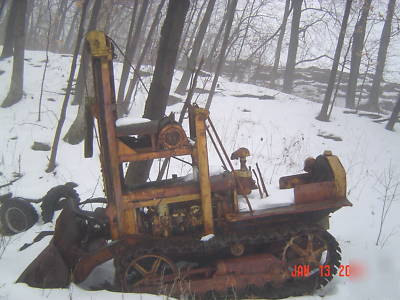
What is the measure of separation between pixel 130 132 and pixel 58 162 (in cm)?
595

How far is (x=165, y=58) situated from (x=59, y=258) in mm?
3284

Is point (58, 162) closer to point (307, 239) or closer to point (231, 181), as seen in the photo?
point (231, 181)

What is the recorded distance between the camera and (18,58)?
12281mm

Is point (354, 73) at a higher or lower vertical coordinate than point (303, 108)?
higher

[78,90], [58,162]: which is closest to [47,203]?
[58,162]

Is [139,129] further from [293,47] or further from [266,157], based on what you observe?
[293,47]

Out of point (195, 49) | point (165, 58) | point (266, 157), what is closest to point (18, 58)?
point (195, 49)

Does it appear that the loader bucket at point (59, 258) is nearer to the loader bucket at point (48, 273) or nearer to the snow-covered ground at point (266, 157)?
the loader bucket at point (48, 273)

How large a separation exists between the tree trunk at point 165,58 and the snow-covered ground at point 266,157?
188 centimetres

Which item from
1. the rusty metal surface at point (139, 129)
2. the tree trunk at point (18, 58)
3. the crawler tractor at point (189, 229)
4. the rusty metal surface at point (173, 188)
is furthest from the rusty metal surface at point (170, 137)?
the tree trunk at point (18, 58)

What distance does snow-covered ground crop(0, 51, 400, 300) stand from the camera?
402 centimetres

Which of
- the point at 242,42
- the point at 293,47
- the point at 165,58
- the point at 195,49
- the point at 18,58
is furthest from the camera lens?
the point at 242,42

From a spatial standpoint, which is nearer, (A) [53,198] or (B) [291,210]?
(B) [291,210]

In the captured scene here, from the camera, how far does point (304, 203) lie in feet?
12.4
